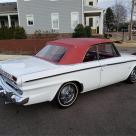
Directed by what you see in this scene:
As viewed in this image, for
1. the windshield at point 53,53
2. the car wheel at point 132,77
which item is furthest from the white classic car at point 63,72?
the car wheel at point 132,77

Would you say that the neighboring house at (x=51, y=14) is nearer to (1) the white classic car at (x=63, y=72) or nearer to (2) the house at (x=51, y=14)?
(2) the house at (x=51, y=14)

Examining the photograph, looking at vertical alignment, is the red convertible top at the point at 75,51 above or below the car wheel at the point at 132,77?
above

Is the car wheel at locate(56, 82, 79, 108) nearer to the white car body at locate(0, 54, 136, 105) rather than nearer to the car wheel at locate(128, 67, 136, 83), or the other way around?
the white car body at locate(0, 54, 136, 105)

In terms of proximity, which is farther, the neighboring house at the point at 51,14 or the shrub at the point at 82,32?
the neighboring house at the point at 51,14

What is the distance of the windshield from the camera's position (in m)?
4.96

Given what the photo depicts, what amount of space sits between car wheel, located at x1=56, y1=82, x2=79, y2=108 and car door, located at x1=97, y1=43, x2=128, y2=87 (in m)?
0.87

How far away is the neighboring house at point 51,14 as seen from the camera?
23.2 meters

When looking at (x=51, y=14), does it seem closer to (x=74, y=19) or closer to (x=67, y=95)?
(x=74, y=19)

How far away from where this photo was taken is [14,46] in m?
15.1

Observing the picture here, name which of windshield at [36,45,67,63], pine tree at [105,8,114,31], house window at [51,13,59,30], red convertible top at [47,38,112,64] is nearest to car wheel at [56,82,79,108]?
red convertible top at [47,38,112,64]

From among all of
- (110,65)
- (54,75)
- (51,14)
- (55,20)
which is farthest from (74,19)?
(54,75)

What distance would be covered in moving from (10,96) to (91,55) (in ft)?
7.20

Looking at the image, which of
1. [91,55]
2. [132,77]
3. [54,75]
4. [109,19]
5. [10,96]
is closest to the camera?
[10,96]

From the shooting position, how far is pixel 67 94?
4.76m
